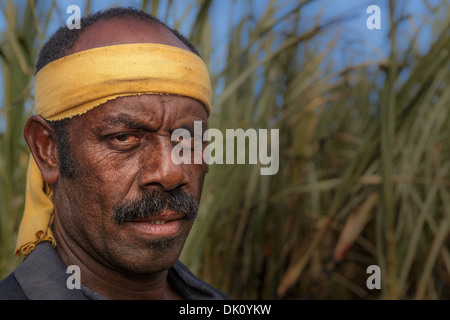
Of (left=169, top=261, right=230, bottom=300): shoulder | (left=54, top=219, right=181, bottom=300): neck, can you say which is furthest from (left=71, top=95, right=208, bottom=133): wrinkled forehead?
(left=169, top=261, right=230, bottom=300): shoulder

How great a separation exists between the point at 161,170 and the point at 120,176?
78 millimetres

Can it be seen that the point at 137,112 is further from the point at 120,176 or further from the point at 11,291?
the point at 11,291

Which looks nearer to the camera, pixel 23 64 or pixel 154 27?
pixel 154 27

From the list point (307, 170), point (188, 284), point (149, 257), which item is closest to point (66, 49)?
point (149, 257)

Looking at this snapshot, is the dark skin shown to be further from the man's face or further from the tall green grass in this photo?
the tall green grass

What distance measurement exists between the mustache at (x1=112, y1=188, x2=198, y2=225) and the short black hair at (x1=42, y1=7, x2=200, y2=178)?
0.11m

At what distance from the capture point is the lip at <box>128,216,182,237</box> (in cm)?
97

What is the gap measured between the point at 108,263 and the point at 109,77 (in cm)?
33

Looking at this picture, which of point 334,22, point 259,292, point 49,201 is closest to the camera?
point 49,201

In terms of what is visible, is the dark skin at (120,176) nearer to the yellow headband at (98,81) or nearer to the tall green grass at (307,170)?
the yellow headband at (98,81)

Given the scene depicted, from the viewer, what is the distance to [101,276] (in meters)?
1.03

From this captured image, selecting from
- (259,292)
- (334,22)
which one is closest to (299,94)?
(334,22)
